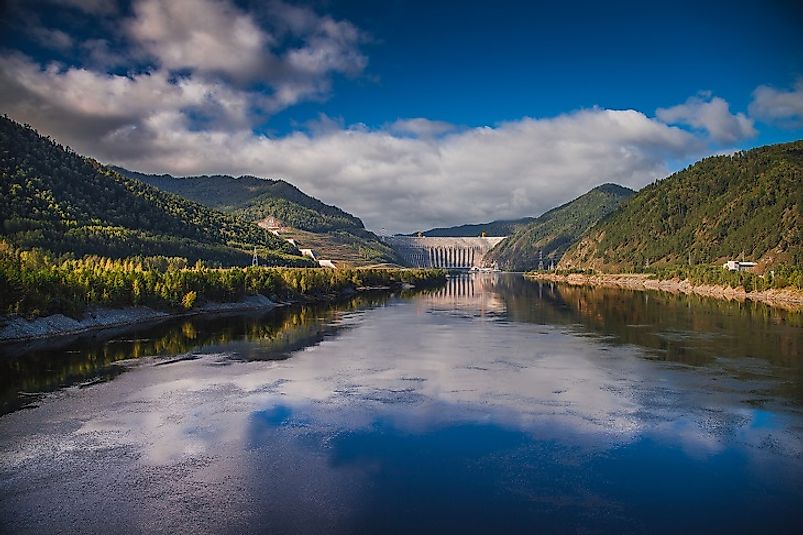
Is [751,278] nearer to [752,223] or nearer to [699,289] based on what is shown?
[699,289]

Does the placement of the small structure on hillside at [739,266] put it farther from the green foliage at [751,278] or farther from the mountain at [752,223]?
the green foliage at [751,278]

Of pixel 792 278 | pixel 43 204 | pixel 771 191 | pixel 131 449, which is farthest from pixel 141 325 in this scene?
pixel 771 191

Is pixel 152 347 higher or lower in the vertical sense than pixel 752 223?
lower

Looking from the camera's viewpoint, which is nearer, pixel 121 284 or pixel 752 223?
pixel 121 284

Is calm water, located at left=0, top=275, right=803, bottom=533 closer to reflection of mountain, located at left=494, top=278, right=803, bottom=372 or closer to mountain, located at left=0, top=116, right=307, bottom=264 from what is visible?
reflection of mountain, located at left=494, top=278, right=803, bottom=372

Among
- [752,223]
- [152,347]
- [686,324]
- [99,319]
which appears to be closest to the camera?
[152,347]

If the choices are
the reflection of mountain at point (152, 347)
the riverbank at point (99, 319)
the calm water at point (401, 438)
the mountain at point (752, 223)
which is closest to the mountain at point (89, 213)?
the riverbank at point (99, 319)

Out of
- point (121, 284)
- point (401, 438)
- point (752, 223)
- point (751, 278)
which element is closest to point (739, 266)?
point (752, 223)
